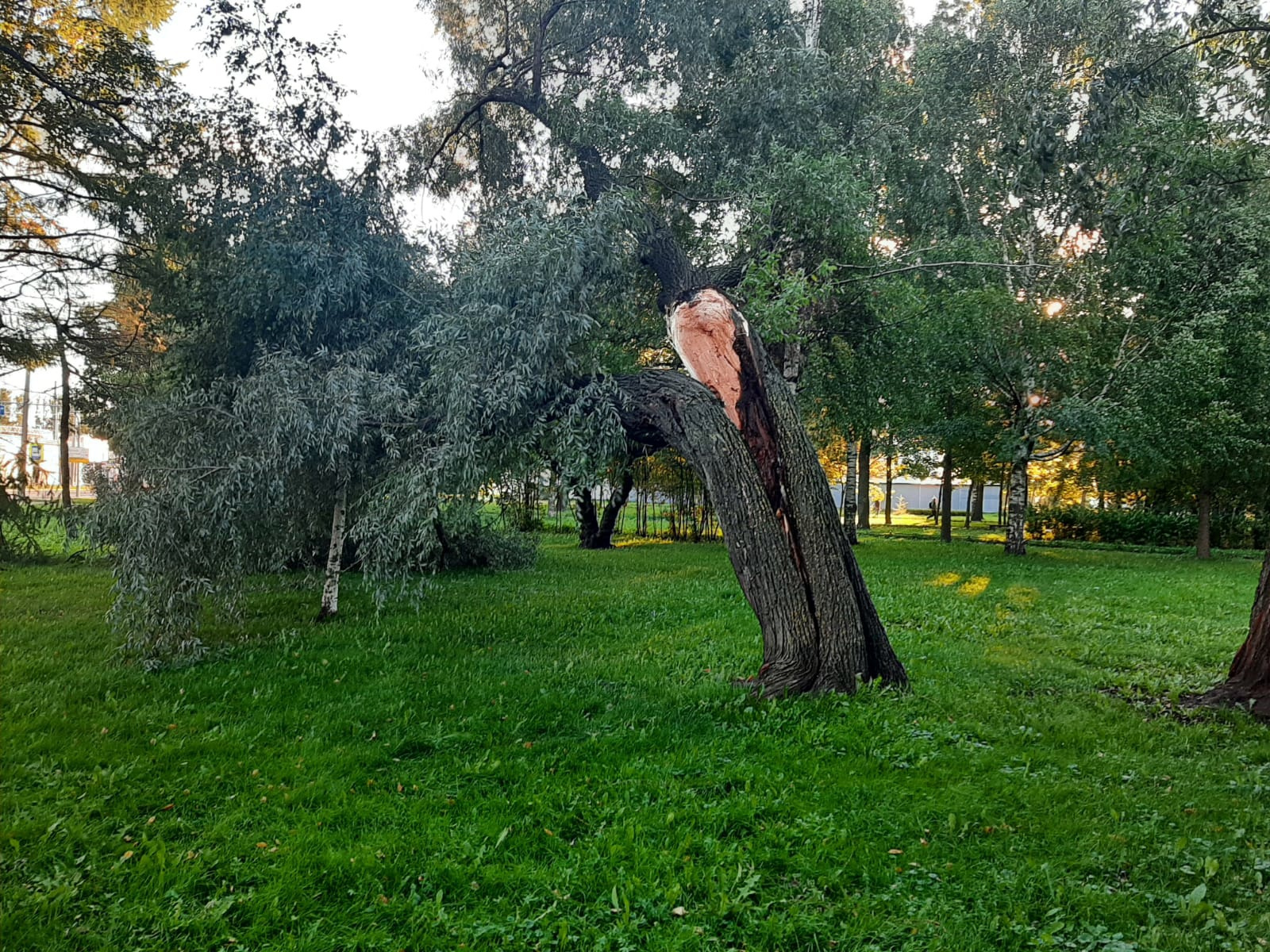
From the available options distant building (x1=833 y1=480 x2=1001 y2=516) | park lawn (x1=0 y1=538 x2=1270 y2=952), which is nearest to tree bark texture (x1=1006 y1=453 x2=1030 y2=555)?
park lawn (x1=0 y1=538 x2=1270 y2=952)

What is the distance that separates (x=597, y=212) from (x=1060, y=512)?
1050 inches

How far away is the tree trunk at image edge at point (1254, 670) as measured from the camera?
552cm

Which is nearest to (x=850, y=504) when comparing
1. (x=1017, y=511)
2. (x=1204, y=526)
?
(x=1017, y=511)

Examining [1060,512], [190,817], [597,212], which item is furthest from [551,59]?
[1060,512]

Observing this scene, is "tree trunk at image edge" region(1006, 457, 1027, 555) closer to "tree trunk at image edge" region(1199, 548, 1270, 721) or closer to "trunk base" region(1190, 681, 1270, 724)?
"tree trunk at image edge" region(1199, 548, 1270, 721)

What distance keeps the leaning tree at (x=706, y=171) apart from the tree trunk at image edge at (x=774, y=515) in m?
0.01

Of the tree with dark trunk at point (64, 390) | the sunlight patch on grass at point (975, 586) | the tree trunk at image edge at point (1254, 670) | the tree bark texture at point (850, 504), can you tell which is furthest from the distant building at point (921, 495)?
the tree trunk at image edge at point (1254, 670)

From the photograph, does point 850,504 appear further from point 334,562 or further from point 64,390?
point 64,390

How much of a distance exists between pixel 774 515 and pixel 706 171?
609 cm

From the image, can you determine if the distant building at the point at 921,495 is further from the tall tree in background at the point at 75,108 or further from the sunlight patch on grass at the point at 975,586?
the tall tree in background at the point at 75,108

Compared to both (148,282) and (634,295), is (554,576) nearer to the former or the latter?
(634,295)

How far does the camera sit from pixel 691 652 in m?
7.21

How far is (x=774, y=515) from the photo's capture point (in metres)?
5.89

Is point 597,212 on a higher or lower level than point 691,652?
higher
